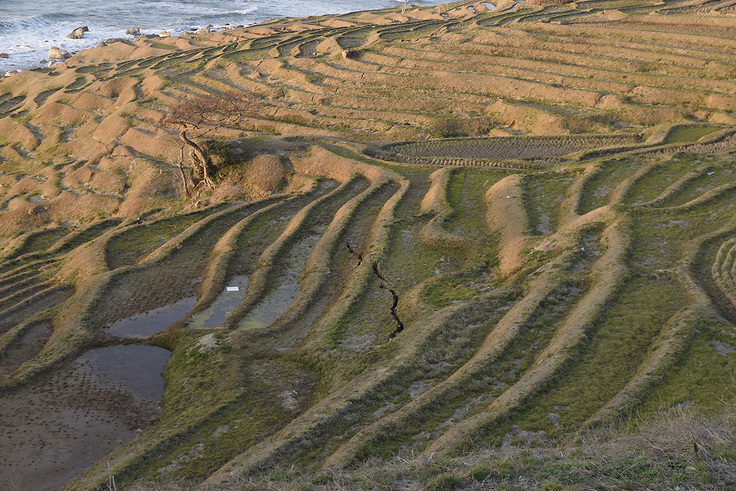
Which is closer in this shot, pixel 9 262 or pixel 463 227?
pixel 463 227

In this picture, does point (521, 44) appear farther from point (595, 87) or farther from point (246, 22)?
point (246, 22)

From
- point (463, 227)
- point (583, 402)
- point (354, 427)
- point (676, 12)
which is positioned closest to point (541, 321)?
point (583, 402)

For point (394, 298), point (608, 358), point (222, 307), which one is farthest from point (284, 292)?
point (608, 358)

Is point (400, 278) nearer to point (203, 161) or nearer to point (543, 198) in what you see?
point (543, 198)

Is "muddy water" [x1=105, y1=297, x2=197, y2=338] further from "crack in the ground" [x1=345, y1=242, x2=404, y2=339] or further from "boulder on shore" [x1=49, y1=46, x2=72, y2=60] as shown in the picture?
"boulder on shore" [x1=49, y1=46, x2=72, y2=60]

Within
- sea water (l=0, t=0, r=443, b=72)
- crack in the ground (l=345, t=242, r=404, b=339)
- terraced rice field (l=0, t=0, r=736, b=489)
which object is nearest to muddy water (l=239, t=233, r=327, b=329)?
terraced rice field (l=0, t=0, r=736, b=489)

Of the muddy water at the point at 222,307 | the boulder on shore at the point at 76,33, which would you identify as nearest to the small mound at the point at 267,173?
the muddy water at the point at 222,307
